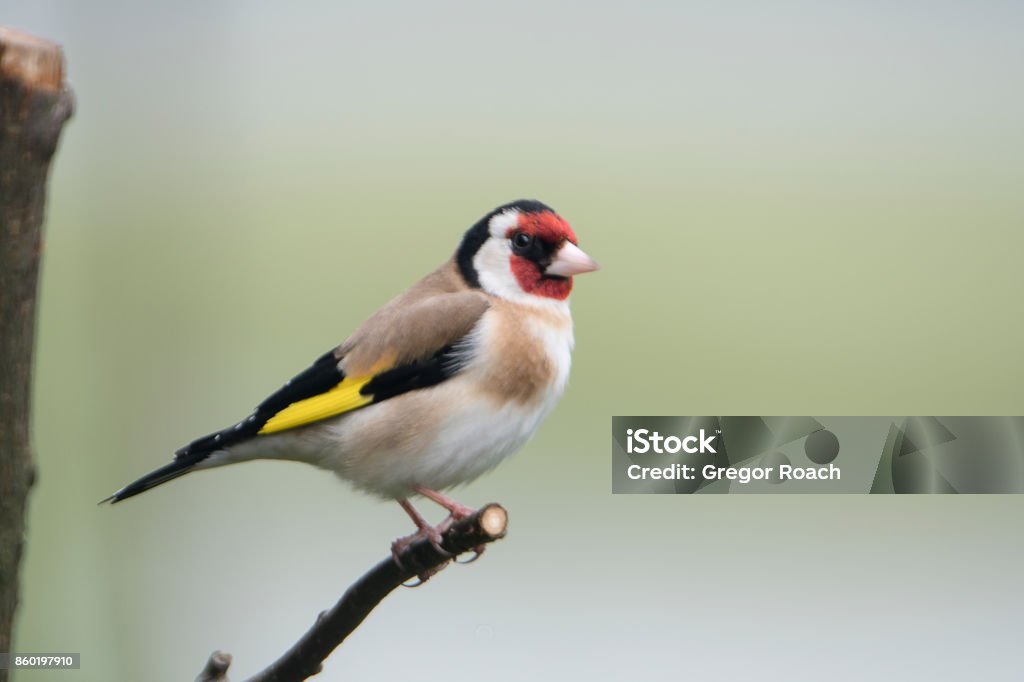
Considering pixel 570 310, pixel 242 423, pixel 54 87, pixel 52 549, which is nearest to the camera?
pixel 54 87

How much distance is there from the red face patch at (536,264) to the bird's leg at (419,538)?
39 centimetres

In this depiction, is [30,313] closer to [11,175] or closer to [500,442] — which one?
[11,175]

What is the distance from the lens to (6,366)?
134 centimetres

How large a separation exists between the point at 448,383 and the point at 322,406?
0.20m

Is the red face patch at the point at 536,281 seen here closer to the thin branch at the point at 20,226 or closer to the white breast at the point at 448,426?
the white breast at the point at 448,426

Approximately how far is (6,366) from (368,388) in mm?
609

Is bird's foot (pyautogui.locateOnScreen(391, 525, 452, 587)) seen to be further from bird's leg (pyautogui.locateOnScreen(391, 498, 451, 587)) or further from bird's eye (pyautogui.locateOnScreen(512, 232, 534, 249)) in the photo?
bird's eye (pyautogui.locateOnScreen(512, 232, 534, 249))

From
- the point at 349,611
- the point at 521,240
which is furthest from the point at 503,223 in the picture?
the point at 349,611

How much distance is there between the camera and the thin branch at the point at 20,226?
1.28m

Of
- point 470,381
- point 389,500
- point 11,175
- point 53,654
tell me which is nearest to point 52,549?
point 53,654

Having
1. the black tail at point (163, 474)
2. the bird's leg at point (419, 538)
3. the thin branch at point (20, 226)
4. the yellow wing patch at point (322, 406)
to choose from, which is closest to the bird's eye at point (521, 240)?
the yellow wing patch at point (322, 406)

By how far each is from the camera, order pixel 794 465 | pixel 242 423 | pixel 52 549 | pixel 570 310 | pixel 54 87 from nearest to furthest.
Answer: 1. pixel 54 87
2. pixel 242 423
3. pixel 570 310
4. pixel 794 465
5. pixel 52 549

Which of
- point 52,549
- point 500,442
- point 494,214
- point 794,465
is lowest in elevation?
point 52,549

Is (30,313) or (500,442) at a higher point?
(30,313)
